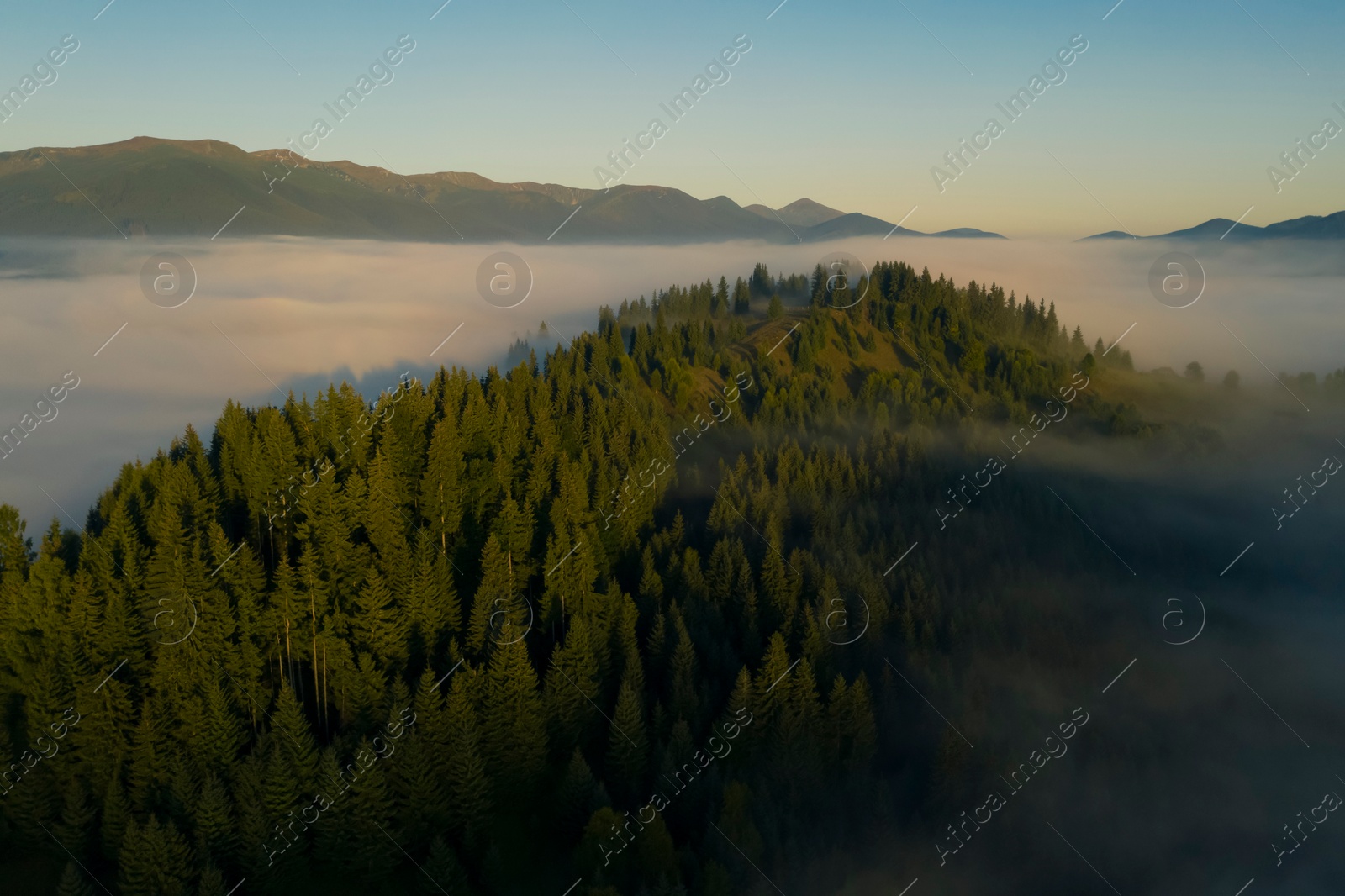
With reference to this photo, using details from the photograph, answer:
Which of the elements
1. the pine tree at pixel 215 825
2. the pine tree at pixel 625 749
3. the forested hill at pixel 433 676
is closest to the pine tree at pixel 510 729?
the forested hill at pixel 433 676

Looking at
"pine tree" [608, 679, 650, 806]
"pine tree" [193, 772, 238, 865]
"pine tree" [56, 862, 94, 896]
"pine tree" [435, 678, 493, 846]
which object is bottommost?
"pine tree" [608, 679, 650, 806]

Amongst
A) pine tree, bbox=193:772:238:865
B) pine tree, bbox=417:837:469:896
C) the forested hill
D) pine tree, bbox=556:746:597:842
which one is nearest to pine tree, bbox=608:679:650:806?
the forested hill

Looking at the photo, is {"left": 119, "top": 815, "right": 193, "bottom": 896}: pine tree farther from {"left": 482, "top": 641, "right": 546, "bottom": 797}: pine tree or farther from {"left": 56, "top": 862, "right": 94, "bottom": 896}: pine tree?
{"left": 482, "top": 641, "right": 546, "bottom": 797}: pine tree

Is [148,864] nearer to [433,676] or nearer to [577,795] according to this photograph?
[433,676]

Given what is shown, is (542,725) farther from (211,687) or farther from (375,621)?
(211,687)

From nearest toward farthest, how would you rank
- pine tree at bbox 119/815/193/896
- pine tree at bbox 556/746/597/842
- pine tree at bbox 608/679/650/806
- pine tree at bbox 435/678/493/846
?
1. pine tree at bbox 119/815/193/896
2. pine tree at bbox 435/678/493/846
3. pine tree at bbox 556/746/597/842
4. pine tree at bbox 608/679/650/806

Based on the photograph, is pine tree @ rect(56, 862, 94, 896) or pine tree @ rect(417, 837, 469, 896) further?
pine tree @ rect(417, 837, 469, 896)

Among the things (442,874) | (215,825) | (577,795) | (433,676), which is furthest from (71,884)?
(577,795)

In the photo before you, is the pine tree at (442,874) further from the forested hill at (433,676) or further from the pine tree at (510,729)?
the pine tree at (510,729)
